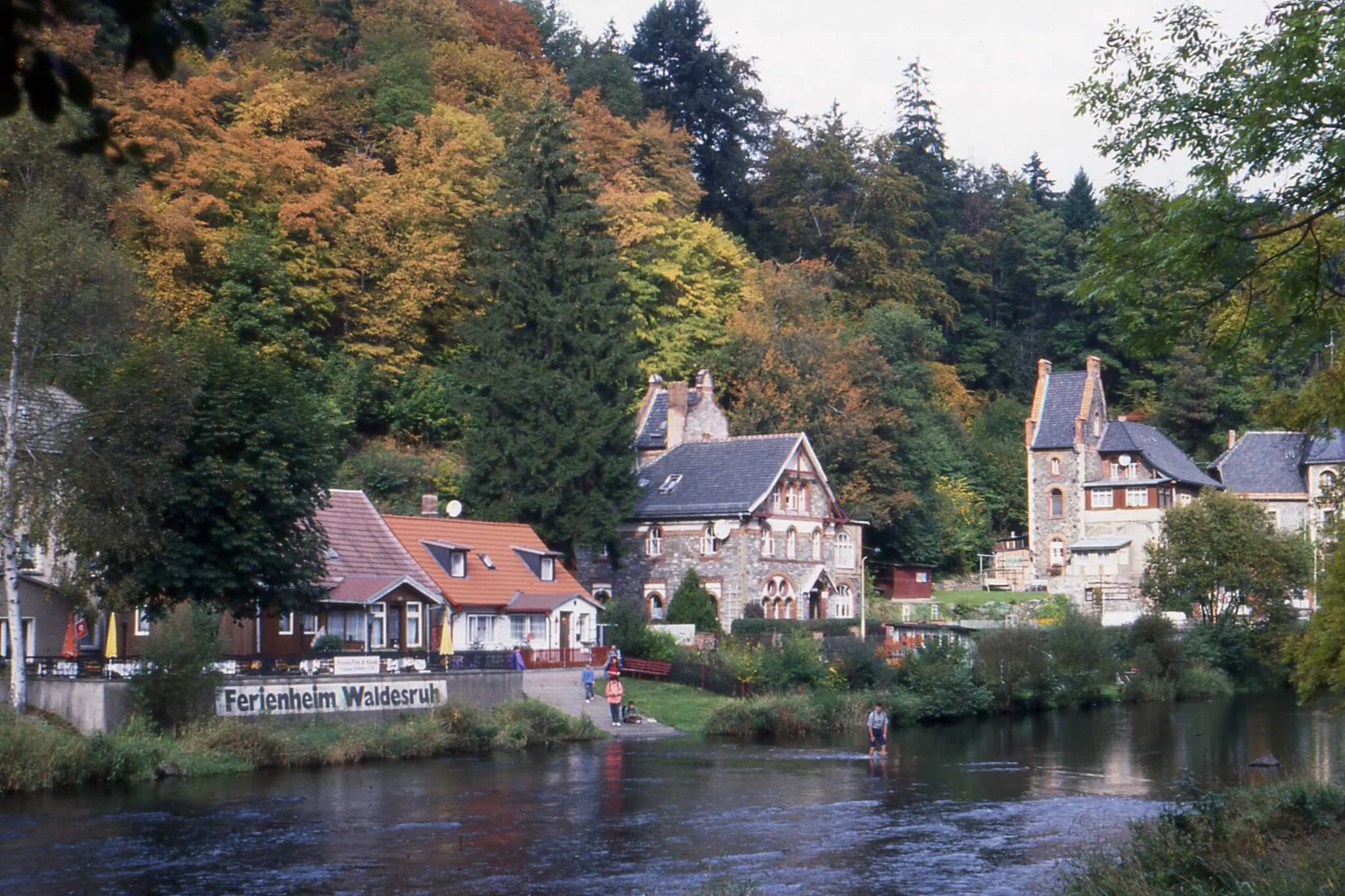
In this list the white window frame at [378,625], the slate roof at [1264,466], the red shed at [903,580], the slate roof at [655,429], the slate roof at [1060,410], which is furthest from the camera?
the slate roof at [1264,466]

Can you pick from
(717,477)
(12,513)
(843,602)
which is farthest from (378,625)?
(843,602)

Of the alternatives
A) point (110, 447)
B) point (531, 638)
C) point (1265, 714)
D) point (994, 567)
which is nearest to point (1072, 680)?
point (1265, 714)

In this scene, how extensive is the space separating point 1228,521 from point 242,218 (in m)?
44.3

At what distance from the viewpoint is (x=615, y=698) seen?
43.5 meters

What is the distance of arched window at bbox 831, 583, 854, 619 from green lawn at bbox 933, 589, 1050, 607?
5786mm

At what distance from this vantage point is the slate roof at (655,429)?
226ft

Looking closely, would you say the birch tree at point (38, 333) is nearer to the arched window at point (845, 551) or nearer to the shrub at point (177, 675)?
the shrub at point (177, 675)

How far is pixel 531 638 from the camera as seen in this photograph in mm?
52000

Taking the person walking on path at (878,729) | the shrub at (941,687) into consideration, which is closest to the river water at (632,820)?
the person walking on path at (878,729)

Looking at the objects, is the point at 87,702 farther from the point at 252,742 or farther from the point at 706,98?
the point at 706,98

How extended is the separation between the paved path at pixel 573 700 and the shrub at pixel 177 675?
37.1 feet

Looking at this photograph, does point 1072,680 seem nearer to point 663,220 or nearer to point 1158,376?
point 663,220

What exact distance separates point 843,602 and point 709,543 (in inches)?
325

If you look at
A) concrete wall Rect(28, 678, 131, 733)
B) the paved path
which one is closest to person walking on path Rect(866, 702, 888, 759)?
the paved path
